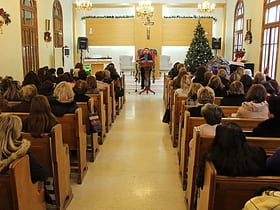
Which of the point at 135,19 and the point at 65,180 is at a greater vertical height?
the point at 135,19

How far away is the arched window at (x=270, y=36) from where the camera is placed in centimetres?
825

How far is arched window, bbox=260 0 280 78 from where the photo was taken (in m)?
8.25

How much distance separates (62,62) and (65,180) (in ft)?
29.0

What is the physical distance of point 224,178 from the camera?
6.84 feet

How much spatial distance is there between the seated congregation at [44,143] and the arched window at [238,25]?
318 inches

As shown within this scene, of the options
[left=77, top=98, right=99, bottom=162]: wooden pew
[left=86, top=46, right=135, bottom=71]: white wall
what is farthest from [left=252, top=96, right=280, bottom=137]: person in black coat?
[left=86, top=46, right=135, bottom=71]: white wall

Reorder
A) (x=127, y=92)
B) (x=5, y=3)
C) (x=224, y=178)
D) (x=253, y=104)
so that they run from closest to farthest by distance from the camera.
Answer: (x=224, y=178), (x=253, y=104), (x=5, y=3), (x=127, y=92)

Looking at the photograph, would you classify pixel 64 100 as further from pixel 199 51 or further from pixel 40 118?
pixel 199 51

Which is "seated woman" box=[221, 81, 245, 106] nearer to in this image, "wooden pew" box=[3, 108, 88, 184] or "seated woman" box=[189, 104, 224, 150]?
"seated woman" box=[189, 104, 224, 150]

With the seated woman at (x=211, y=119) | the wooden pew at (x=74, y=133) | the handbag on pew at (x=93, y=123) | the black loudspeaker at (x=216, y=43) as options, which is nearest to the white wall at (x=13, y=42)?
the handbag on pew at (x=93, y=123)

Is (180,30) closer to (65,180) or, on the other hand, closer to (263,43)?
(263,43)

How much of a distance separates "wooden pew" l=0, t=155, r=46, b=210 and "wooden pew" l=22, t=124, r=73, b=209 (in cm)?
49

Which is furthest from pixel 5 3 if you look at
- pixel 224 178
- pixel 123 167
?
pixel 224 178

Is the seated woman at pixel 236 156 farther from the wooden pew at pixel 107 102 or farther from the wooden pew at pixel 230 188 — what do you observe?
the wooden pew at pixel 107 102
